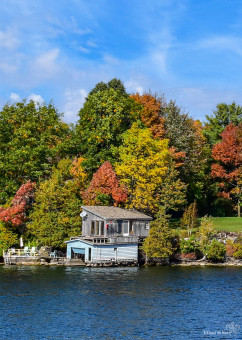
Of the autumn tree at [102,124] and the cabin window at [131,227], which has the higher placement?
the autumn tree at [102,124]

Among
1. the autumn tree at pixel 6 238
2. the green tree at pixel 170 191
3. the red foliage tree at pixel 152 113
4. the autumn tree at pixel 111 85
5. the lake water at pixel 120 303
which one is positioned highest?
the autumn tree at pixel 111 85

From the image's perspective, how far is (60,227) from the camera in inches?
2667

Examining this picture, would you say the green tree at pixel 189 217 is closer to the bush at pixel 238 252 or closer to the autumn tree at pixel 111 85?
the bush at pixel 238 252

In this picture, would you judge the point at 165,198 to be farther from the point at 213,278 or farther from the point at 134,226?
the point at 213,278

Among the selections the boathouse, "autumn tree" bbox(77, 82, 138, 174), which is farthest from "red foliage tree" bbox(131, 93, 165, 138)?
the boathouse

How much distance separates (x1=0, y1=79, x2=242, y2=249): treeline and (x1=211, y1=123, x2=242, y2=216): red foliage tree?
0.63 feet

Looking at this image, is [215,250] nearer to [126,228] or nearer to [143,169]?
[126,228]

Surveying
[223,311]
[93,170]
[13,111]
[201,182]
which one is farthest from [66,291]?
[201,182]

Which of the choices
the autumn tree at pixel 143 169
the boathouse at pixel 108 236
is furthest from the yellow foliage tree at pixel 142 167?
the boathouse at pixel 108 236

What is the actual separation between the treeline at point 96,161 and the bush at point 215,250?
855 cm

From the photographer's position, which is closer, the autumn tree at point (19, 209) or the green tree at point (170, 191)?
the autumn tree at point (19, 209)

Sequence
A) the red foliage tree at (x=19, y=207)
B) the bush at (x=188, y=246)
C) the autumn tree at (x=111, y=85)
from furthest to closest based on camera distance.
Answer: the autumn tree at (x=111, y=85) < the red foliage tree at (x=19, y=207) < the bush at (x=188, y=246)

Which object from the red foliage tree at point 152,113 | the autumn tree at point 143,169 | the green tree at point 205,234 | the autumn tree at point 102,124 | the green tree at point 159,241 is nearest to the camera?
the green tree at point 159,241

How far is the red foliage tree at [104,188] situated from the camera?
70875 mm
